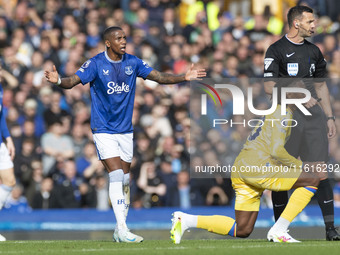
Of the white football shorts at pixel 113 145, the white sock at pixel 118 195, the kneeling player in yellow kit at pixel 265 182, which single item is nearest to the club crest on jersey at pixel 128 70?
the white football shorts at pixel 113 145

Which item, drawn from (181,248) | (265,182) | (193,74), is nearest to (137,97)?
(193,74)

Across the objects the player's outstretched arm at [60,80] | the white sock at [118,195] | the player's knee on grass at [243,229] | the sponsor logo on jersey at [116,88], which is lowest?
the player's knee on grass at [243,229]

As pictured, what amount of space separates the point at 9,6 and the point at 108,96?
11038mm

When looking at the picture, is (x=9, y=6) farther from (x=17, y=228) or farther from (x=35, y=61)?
(x=17, y=228)

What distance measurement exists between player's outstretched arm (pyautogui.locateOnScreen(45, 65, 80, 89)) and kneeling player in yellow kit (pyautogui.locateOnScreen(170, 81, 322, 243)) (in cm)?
198

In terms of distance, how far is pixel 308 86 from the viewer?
9891 mm

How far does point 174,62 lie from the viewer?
1923cm

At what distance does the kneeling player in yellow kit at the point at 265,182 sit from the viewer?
369 inches

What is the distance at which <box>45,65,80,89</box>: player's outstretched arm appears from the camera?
9.83m

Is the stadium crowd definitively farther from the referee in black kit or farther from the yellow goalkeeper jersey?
the yellow goalkeeper jersey

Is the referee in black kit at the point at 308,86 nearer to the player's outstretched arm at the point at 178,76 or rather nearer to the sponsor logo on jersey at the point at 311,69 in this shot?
the sponsor logo on jersey at the point at 311,69

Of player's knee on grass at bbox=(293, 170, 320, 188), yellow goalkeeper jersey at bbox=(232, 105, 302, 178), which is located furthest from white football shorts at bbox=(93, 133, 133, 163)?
player's knee on grass at bbox=(293, 170, 320, 188)

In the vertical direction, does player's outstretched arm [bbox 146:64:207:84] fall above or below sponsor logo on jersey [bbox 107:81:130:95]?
above

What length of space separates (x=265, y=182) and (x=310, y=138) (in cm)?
87
